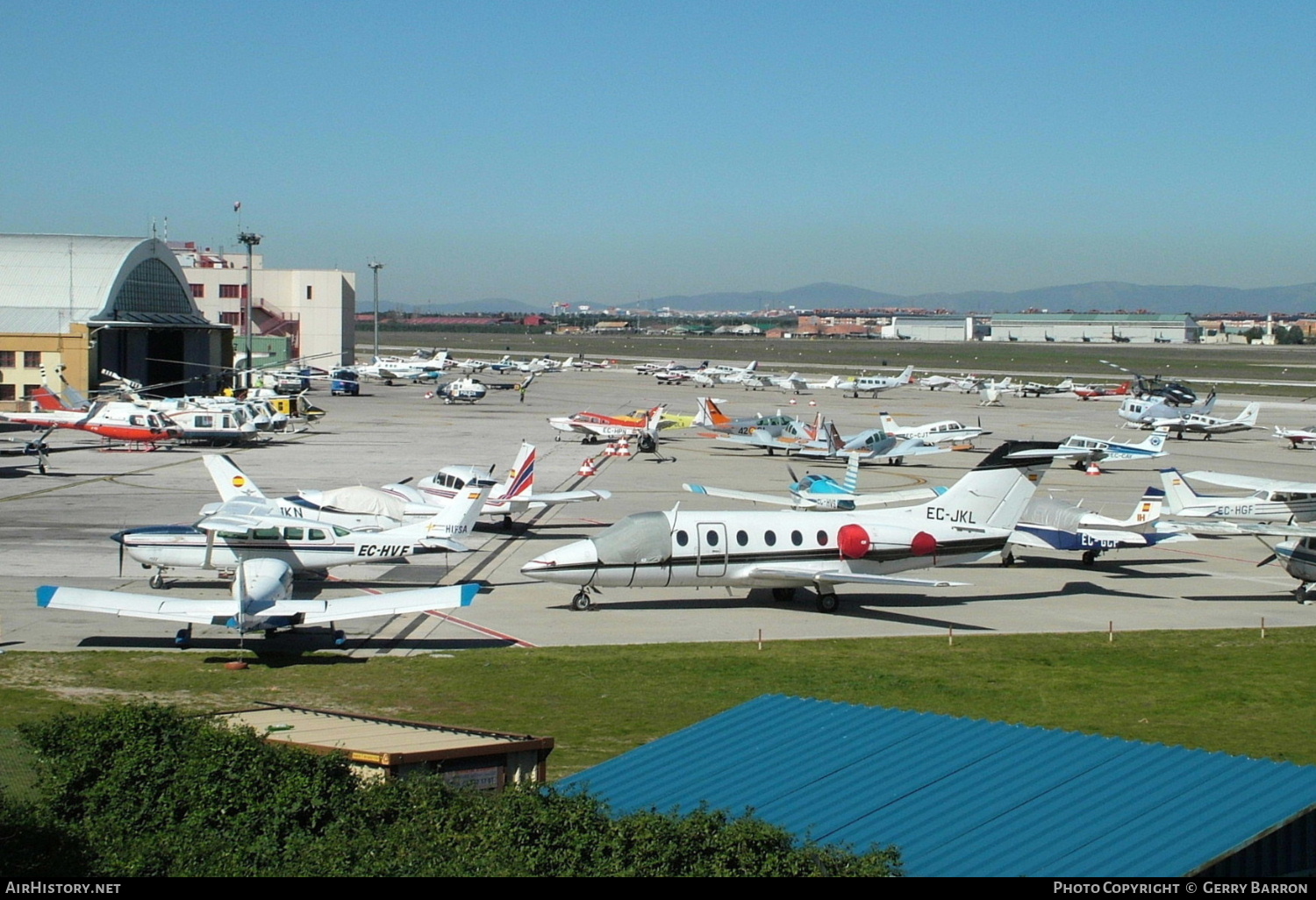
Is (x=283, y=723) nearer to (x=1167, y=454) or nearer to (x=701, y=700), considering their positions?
(x=701, y=700)

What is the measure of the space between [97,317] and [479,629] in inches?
2747

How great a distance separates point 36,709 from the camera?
21.5 meters

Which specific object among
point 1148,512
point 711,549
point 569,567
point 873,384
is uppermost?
point 873,384

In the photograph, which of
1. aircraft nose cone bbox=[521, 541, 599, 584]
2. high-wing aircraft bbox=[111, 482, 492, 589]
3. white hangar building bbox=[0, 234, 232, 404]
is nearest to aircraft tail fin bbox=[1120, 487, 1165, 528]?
aircraft nose cone bbox=[521, 541, 599, 584]

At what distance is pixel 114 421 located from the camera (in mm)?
64750

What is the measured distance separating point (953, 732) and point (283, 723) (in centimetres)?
828

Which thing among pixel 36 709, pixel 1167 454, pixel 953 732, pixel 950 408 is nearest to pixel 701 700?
pixel 953 732

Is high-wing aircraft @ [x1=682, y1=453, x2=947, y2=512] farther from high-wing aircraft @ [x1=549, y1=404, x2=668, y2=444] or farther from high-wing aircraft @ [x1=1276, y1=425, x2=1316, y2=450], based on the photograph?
high-wing aircraft @ [x1=1276, y1=425, x2=1316, y2=450]

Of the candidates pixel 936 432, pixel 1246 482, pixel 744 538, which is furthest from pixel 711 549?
pixel 936 432

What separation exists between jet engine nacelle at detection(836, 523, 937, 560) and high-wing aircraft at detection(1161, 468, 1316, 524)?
1157 centimetres

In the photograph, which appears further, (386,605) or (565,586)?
(565,586)

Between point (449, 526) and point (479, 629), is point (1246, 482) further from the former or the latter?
point (479, 629)

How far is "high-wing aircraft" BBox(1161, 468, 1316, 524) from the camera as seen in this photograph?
38.7 m

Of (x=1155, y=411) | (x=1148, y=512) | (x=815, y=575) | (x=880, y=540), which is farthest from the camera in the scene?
(x=1155, y=411)
